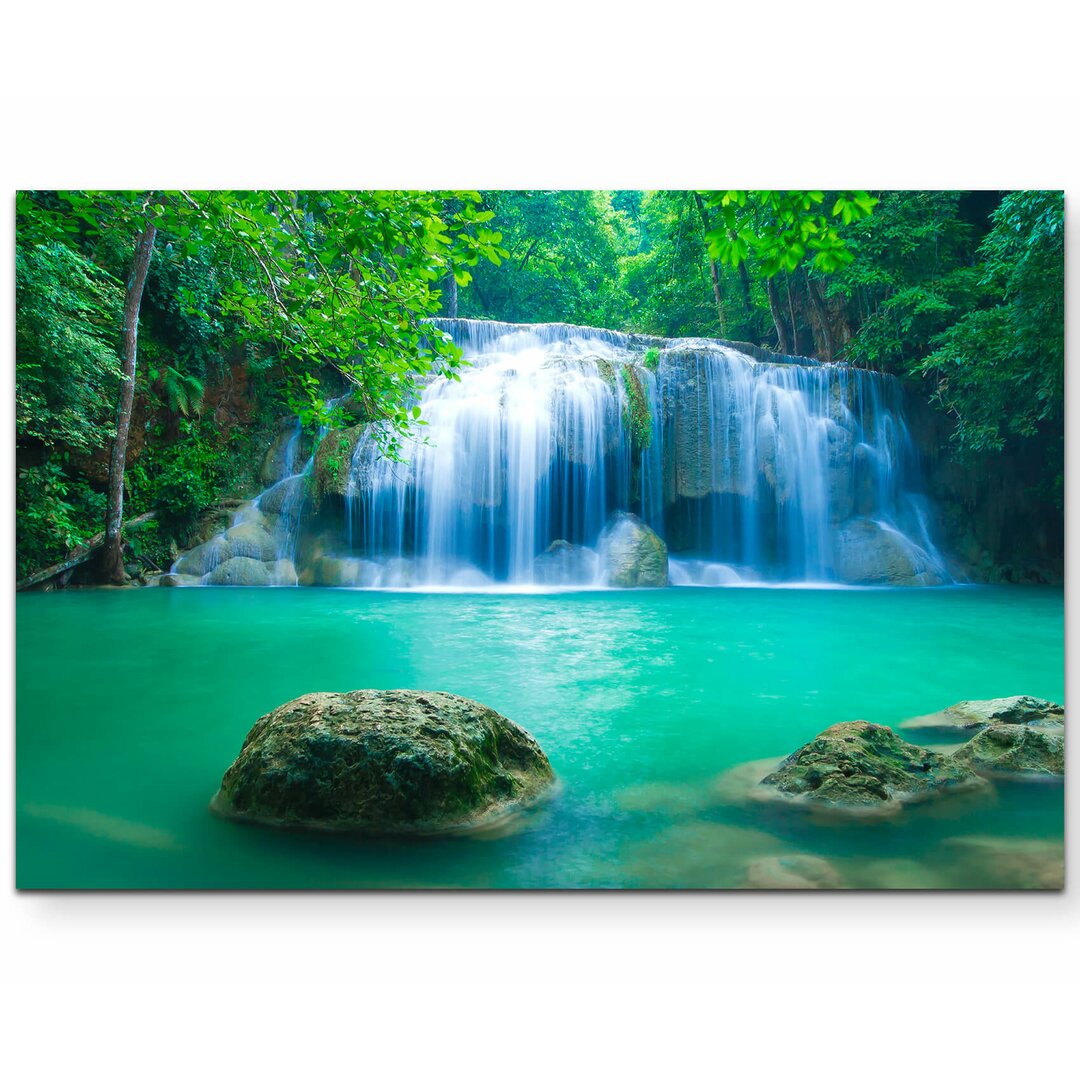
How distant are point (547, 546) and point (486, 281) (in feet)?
9.78

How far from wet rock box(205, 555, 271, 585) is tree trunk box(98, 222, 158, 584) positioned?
207 centimetres

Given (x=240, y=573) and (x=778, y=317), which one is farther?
(x=240, y=573)

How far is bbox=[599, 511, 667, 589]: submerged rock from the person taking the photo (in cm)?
851

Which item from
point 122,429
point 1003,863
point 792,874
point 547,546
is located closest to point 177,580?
point 122,429

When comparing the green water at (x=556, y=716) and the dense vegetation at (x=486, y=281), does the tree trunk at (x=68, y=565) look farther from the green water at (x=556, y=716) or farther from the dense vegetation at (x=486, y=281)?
the green water at (x=556, y=716)

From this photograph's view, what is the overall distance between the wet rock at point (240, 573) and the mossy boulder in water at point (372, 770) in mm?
6554

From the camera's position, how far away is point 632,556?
862 centimetres

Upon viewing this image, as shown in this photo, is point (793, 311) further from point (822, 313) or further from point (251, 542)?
point (251, 542)

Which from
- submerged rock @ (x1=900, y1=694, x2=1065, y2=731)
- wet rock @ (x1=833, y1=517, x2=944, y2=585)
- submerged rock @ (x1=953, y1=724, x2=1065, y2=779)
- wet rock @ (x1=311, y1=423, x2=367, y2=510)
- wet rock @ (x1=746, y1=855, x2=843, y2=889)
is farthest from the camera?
wet rock @ (x1=311, y1=423, x2=367, y2=510)

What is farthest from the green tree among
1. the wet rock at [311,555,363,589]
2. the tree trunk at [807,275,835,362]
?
the wet rock at [311,555,363,589]

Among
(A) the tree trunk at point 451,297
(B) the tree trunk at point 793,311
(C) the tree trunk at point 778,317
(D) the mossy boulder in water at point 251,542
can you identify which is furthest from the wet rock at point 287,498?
(B) the tree trunk at point 793,311

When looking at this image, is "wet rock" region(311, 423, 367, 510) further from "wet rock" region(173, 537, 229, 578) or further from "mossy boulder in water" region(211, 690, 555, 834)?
"mossy boulder in water" region(211, 690, 555, 834)

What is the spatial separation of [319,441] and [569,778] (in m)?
8.15
